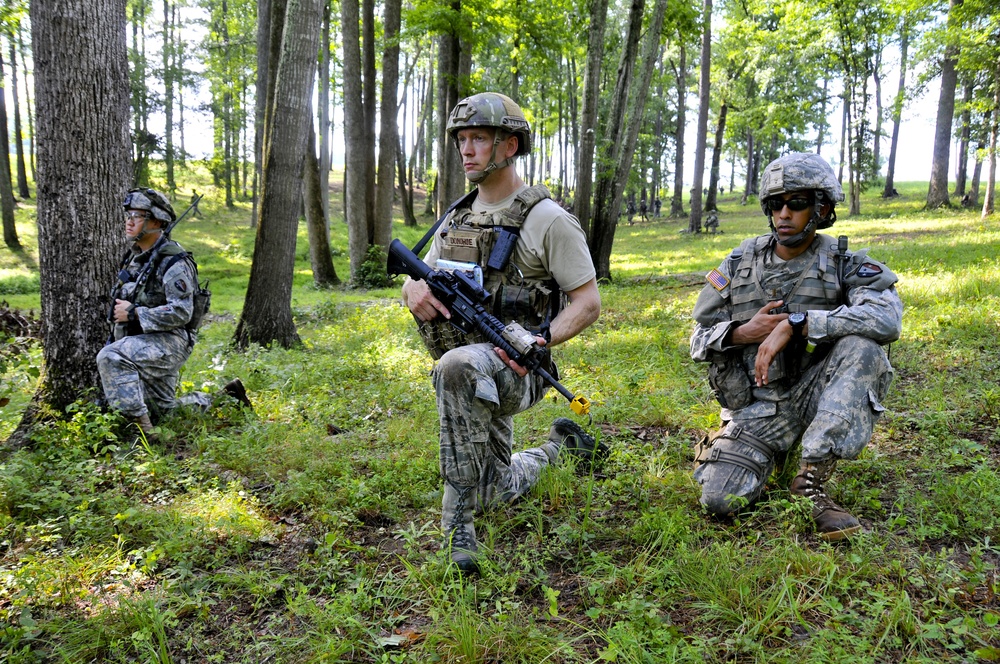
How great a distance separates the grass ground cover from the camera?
2463 millimetres

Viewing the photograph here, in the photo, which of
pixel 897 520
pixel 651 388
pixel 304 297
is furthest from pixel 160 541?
pixel 304 297

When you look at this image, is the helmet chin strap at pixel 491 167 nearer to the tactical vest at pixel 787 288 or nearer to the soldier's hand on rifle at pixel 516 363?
the soldier's hand on rifle at pixel 516 363

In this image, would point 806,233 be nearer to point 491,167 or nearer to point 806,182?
point 806,182

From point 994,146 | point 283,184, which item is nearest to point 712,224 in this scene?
point 994,146

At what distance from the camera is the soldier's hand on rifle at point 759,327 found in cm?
348

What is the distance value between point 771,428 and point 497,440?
156 cm

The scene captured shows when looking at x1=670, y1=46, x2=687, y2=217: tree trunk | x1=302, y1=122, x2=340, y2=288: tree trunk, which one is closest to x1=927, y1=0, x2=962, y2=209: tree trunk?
x1=670, y1=46, x2=687, y2=217: tree trunk

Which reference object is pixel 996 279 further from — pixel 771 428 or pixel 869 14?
pixel 869 14

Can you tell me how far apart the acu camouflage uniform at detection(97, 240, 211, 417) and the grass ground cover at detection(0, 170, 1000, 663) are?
0.27 meters

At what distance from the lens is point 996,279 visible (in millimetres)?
7457

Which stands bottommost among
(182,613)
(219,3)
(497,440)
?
(182,613)

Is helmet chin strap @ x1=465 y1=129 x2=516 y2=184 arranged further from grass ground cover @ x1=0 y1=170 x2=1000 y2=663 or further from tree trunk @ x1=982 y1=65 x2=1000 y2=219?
tree trunk @ x1=982 y1=65 x2=1000 y2=219

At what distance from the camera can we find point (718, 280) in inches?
148

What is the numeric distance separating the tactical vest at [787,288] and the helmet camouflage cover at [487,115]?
4.98ft
